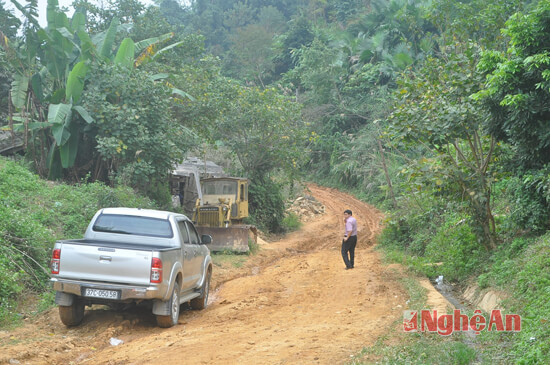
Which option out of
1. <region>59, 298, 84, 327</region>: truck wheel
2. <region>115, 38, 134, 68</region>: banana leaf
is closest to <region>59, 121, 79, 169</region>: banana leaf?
<region>115, 38, 134, 68</region>: banana leaf

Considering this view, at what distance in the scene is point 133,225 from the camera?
32.0ft

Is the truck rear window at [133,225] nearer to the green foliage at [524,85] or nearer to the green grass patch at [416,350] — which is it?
the green grass patch at [416,350]

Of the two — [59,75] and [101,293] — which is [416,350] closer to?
[101,293]

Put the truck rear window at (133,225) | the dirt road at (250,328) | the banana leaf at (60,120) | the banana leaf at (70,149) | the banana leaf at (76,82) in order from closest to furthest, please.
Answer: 1. the dirt road at (250,328)
2. the truck rear window at (133,225)
3. the banana leaf at (60,120)
4. the banana leaf at (76,82)
5. the banana leaf at (70,149)

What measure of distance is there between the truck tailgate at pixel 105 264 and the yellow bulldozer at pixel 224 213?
1109cm

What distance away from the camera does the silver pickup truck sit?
8328 millimetres

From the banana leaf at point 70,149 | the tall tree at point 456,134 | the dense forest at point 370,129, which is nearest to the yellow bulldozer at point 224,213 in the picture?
the dense forest at point 370,129

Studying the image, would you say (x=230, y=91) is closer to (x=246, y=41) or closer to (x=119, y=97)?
(x=119, y=97)

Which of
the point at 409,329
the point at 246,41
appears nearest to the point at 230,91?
the point at 409,329

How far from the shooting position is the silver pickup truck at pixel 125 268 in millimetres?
8328

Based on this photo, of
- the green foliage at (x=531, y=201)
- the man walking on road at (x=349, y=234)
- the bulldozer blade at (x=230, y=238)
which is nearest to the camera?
the green foliage at (x=531, y=201)

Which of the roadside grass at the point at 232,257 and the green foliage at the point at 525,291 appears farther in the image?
the roadside grass at the point at 232,257

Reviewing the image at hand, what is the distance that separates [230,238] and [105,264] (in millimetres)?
11290

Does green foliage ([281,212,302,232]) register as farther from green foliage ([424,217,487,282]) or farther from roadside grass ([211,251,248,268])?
green foliage ([424,217,487,282])
